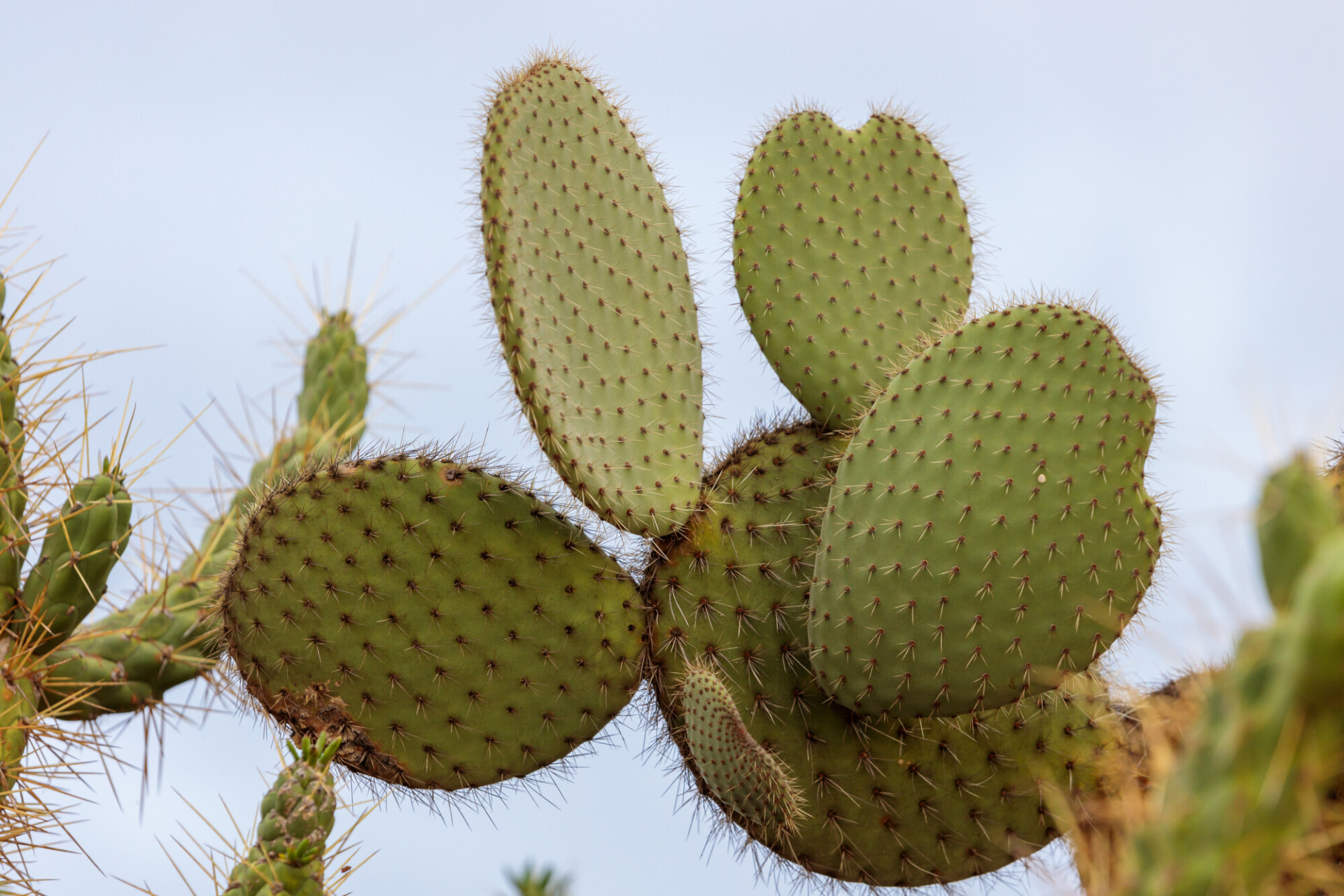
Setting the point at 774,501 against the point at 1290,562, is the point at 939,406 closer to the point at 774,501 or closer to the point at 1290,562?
the point at 774,501

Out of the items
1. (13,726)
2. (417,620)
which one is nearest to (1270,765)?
(417,620)


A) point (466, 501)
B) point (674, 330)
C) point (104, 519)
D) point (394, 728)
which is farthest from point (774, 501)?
point (104, 519)

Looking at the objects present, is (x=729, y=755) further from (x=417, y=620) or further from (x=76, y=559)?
(x=76, y=559)

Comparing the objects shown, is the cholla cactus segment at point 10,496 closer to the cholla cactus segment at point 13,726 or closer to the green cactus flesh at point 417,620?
the cholla cactus segment at point 13,726

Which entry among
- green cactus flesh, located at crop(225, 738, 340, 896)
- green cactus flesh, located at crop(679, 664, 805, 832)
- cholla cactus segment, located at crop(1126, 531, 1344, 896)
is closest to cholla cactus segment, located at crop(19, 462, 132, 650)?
green cactus flesh, located at crop(225, 738, 340, 896)

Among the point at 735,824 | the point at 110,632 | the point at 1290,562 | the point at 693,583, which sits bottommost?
the point at 1290,562

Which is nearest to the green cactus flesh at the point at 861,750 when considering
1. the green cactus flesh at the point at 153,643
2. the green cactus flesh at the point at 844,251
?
the green cactus flesh at the point at 844,251
